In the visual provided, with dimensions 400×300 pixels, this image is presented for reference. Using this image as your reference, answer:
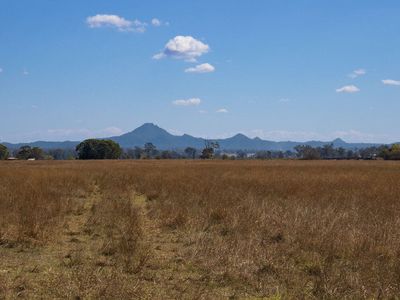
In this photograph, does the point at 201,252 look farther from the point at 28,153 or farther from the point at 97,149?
the point at 28,153

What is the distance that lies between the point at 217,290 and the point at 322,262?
1.93 m

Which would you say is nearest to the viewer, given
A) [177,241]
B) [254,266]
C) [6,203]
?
[254,266]

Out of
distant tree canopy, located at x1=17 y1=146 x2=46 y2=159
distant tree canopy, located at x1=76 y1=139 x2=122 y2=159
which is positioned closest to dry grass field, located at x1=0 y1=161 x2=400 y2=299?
distant tree canopy, located at x1=76 y1=139 x2=122 y2=159

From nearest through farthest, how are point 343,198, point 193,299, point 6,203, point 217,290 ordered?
point 193,299
point 217,290
point 6,203
point 343,198

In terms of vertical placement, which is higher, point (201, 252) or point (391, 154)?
point (391, 154)

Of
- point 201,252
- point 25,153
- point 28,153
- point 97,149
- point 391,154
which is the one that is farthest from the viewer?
point 28,153

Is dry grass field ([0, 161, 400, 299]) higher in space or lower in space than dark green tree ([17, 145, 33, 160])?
lower

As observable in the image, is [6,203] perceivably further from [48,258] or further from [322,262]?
[322,262]

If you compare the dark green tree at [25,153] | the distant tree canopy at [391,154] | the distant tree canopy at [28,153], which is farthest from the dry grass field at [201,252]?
the distant tree canopy at [28,153]

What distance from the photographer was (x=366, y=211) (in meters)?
11.1

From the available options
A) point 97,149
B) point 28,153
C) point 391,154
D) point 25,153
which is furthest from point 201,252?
point 28,153

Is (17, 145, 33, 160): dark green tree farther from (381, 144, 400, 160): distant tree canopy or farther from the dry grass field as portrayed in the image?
the dry grass field

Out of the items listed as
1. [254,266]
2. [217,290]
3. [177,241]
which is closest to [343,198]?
[177,241]

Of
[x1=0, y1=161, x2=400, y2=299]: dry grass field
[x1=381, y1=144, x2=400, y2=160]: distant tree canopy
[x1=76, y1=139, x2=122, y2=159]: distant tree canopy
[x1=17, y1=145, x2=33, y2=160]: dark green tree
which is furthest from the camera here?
[x1=17, y1=145, x2=33, y2=160]: dark green tree
